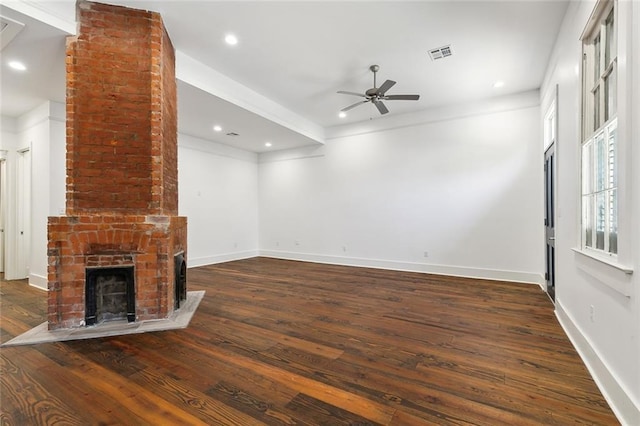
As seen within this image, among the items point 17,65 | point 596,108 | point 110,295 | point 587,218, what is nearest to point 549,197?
point 587,218

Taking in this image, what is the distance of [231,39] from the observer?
334cm

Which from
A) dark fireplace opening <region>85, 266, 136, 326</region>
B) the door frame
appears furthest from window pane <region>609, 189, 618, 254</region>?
dark fireplace opening <region>85, 266, 136, 326</region>

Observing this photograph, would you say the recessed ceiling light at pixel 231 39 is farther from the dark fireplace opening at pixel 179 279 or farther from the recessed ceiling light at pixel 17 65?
the dark fireplace opening at pixel 179 279

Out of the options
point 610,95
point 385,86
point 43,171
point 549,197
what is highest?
point 385,86

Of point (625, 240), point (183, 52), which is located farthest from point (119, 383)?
point (183, 52)

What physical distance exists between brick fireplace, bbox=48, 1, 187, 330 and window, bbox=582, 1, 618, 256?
3741 mm

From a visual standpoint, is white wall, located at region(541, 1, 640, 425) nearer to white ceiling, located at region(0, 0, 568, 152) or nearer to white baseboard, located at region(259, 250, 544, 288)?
white ceiling, located at region(0, 0, 568, 152)

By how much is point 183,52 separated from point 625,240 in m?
4.59

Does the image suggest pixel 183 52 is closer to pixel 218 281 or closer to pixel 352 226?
pixel 218 281

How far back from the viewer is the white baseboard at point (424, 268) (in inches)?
187

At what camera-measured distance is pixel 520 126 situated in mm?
4781

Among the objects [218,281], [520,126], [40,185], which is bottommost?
[218,281]

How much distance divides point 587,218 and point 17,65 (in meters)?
6.10

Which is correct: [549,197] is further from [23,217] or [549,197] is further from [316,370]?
[23,217]
